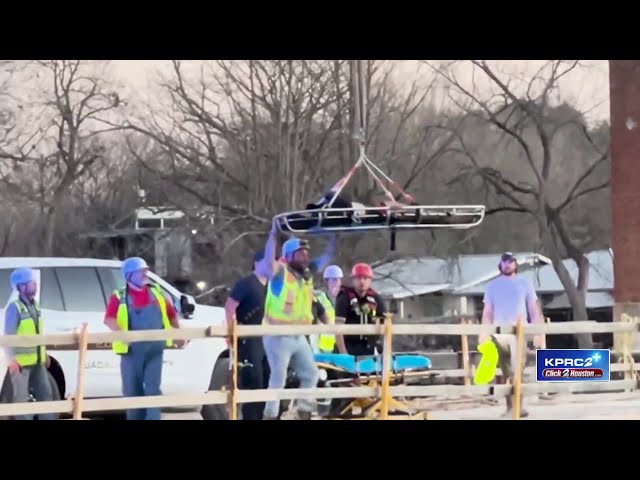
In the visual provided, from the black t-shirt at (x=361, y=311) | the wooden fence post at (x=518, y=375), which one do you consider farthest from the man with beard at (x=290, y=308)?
the wooden fence post at (x=518, y=375)

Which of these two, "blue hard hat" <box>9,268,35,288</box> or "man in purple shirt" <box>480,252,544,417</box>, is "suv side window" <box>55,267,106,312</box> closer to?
"blue hard hat" <box>9,268,35,288</box>

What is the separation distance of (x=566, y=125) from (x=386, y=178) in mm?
1216

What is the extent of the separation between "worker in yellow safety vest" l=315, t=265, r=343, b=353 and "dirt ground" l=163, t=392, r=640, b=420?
0.72 meters

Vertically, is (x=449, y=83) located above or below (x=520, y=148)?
above

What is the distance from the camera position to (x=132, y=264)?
19.6ft

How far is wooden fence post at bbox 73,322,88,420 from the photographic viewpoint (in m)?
5.84

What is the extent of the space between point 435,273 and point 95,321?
6.95 ft

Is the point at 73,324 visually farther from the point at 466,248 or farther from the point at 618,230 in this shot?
the point at 618,230

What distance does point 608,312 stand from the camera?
6.15m

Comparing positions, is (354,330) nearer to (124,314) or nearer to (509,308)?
(509,308)

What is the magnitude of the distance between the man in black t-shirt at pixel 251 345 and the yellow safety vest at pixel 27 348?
1.14 m
